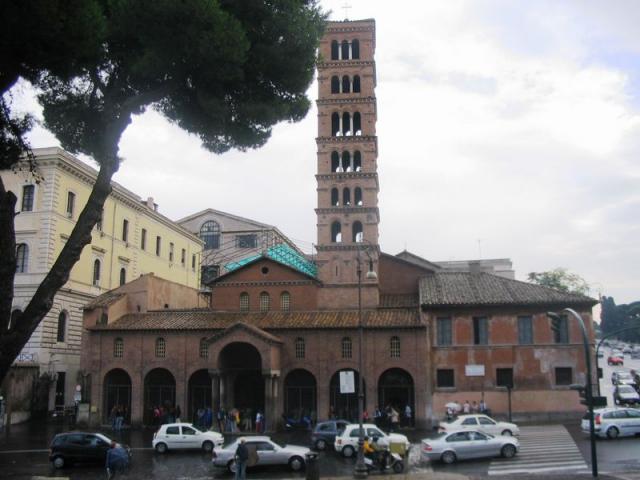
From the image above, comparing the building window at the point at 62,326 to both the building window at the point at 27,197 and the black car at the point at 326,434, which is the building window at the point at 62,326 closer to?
the building window at the point at 27,197

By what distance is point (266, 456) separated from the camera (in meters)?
25.4

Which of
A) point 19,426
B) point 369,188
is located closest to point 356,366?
point 369,188

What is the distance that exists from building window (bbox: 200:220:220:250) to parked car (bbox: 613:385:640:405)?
50.3 meters

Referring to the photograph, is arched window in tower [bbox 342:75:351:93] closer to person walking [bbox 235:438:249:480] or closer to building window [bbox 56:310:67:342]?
building window [bbox 56:310:67:342]

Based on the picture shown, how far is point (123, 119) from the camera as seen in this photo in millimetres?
16453

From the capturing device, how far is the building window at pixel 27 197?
47.0 m

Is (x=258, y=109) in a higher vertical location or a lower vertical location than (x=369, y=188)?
lower

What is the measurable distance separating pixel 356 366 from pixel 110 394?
16.0m

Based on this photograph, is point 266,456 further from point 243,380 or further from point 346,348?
point 243,380

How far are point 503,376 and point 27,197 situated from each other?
1344 inches

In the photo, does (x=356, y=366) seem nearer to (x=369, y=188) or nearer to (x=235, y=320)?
(x=235, y=320)

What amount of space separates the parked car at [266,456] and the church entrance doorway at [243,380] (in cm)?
1608

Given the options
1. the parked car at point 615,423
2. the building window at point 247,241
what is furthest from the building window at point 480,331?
A: the building window at point 247,241

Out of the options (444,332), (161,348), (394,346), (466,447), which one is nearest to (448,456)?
(466,447)
